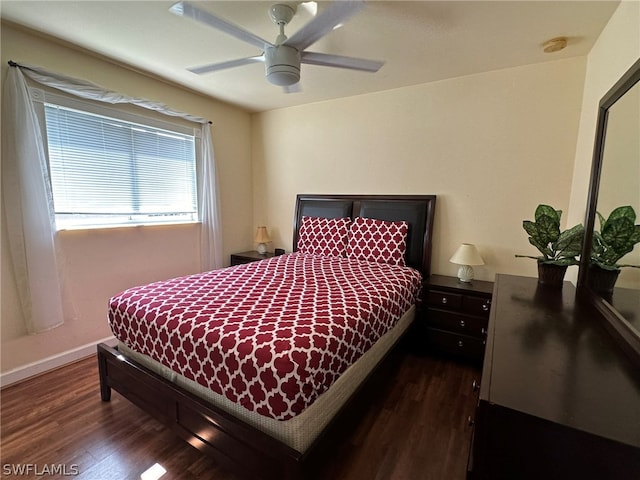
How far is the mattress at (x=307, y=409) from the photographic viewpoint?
1.22 m

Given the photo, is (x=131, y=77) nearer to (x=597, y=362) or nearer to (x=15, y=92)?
(x=15, y=92)

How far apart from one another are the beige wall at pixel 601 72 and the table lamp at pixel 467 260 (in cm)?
71

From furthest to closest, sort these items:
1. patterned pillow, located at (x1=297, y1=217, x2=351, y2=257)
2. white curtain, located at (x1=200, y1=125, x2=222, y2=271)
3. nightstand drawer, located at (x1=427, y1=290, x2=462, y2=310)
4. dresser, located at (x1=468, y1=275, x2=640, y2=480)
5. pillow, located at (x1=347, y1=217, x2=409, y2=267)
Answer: white curtain, located at (x1=200, y1=125, x2=222, y2=271)
patterned pillow, located at (x1=297, y1=217, x2=351, y2=257)
pillow, located at (x1=347, y1=217, x2=409, y2=267)
nightstand drawer, located at (x1=427, y1=290, x2=462, y2=310)
dresser, located at (x1=468, y1=275, x2=640, y2=480)

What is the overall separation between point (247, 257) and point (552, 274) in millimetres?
2964

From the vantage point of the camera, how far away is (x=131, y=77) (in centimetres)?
268

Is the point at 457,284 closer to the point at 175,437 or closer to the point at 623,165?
Result: the point at 623,165

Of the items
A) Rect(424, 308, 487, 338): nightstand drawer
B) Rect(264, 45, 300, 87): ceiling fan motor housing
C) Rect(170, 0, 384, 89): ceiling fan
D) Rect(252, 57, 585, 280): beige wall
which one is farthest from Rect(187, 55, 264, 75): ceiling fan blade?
Rect(424, 308, 487, 338): nightstand drawer

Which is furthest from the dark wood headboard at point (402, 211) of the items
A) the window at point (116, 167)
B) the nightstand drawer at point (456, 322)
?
the window at point (116, 167)

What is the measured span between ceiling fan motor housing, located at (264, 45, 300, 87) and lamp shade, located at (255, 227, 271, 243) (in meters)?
2.24

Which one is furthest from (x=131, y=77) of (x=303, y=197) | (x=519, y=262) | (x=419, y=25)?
(x=519, y=262)

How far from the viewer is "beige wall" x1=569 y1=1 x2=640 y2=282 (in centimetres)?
149

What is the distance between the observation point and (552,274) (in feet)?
6.25

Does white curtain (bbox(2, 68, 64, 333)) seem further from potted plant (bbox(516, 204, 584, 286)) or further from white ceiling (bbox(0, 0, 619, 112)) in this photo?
potted plant (bbox(516, 204, 584, 286))

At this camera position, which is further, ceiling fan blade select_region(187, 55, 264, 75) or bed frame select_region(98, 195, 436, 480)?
ceiling fan blade select_region(187, 55, 264, 75)
